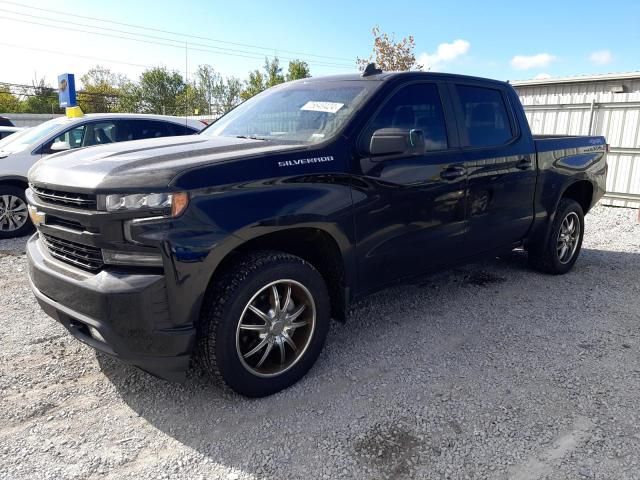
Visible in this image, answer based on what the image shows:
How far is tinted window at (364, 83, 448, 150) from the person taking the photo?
3.43 meters

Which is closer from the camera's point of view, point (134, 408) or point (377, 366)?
point (134, 408)

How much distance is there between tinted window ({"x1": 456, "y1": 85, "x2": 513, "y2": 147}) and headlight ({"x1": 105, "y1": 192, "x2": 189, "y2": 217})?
257 cm

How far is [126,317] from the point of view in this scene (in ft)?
7.84

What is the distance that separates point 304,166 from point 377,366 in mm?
1462

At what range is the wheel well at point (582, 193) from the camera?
552 centimetres

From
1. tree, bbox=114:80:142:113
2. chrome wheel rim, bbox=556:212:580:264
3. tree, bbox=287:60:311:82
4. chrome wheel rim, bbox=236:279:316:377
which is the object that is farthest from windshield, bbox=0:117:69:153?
tree, bbox=114:80:142:113

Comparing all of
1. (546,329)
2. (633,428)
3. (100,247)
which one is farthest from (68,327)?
(546,329)

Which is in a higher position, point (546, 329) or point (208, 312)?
point (208, 312)

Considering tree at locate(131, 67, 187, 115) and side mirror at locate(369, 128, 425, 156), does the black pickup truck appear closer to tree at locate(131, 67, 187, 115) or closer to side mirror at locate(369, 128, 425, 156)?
side mirror at locate(369, 128, 425, 156)

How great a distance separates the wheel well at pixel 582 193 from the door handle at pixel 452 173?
7.44 feet

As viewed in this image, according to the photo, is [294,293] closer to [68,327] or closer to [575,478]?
[68,327]

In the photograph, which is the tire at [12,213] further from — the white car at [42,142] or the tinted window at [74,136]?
the tinted window at [74,136]

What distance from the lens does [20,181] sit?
6723 mm

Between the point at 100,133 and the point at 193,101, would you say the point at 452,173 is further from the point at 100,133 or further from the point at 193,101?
the point at 193,101
